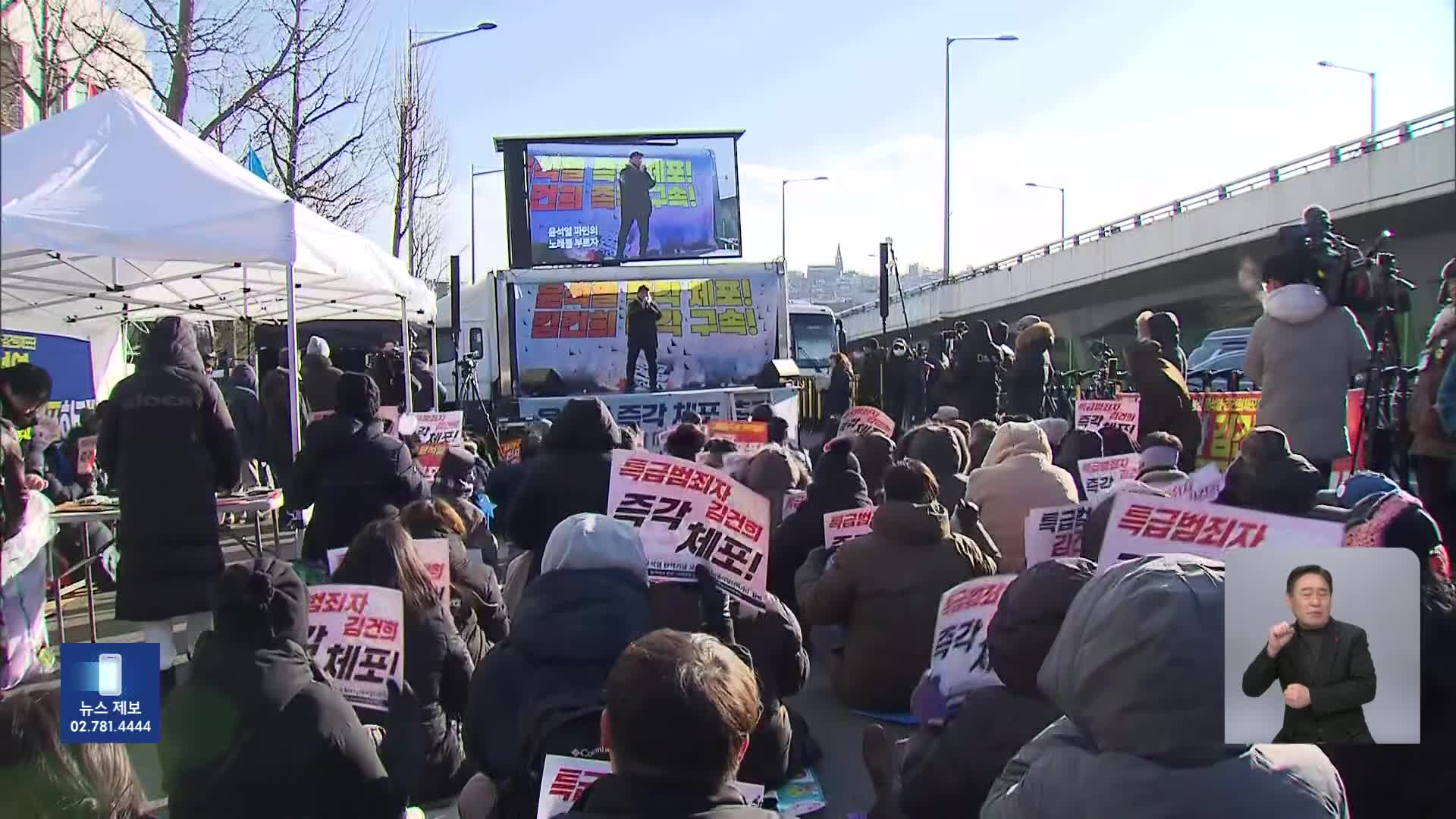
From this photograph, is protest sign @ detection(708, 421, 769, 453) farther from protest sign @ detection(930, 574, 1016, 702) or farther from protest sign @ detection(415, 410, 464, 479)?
protest sign @ detection(930, 574, 1016, 702)

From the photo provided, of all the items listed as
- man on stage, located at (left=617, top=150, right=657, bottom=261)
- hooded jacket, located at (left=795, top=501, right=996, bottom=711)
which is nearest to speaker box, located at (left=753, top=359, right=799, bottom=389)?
man on stage, located at (left=617, top=150, right=657, bottom=261)

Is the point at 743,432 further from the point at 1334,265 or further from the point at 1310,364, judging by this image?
the point at 1334,265

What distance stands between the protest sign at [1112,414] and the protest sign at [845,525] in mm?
3332

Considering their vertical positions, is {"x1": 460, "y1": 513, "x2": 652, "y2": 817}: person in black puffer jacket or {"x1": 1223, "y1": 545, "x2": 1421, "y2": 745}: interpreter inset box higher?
{"x1": 1223, "y1": 545, "x2": 1421, "y2": 745}: interpreter inset box

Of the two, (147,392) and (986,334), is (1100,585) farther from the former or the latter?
(986,334)

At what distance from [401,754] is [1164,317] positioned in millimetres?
7088

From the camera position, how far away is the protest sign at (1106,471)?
631 centimetres

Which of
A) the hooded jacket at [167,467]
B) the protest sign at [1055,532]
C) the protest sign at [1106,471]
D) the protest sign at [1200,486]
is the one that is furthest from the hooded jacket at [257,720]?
the protest sign at [1106,471]

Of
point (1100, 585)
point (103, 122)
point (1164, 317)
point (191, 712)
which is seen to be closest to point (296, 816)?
point (191, 712)

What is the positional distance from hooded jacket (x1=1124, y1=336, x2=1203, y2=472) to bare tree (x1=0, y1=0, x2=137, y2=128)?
855 centimetres

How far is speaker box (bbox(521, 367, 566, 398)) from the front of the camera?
13.5 metres

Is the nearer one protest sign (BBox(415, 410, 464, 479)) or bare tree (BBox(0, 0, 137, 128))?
bare tree (BBox(0, 0, 137, 128))

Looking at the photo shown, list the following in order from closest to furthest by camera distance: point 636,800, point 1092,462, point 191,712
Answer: point 636,800
point 191,712
point 1092,462

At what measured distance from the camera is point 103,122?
5746mm
